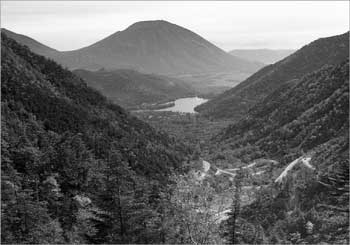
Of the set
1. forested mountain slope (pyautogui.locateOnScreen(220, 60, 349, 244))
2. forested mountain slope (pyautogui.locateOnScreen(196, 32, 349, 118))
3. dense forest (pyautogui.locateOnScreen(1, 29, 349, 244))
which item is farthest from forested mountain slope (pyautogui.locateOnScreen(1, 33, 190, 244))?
forested mountain slope (pyautogui.locateOnScreen(196, 32, 349, 118))

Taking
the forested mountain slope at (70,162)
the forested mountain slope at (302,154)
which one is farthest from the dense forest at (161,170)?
the forested mountain slope at (302,154)

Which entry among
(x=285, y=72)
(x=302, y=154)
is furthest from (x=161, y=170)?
(x=285, y=72)

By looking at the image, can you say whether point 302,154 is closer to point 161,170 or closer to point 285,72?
point 161,170

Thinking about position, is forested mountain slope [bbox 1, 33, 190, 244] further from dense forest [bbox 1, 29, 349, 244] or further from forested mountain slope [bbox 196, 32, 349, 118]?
forested mountain slope [bbox 196, 32, 349, 118]

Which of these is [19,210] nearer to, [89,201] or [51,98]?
[89,201]

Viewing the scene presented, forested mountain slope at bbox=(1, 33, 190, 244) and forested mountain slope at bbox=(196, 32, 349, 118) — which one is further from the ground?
forested mountain slope at bbox=(196, 32, 349, 118)

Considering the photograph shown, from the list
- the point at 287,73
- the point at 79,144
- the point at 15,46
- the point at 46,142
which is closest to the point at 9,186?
the point at 46,142
